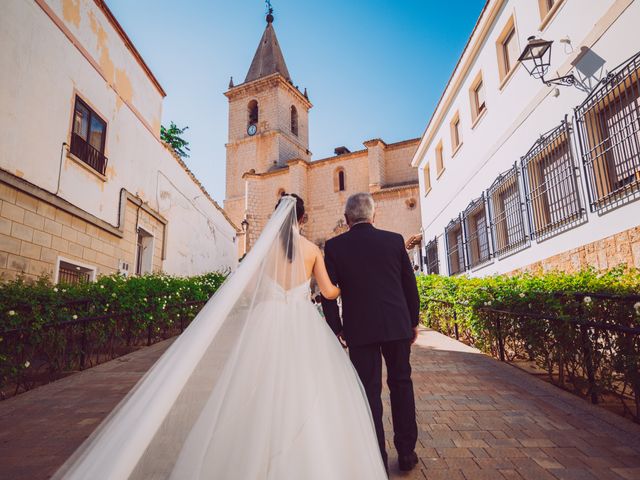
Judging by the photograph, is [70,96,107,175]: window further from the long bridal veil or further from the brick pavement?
the long bridal veil

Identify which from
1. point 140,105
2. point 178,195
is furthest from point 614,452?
point 178,195

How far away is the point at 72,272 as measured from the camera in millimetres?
8562

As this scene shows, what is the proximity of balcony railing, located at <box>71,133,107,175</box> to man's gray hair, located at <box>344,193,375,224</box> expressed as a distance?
307 inches

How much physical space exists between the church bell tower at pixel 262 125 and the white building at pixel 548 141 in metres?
23.6

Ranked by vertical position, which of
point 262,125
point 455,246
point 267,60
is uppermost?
point 267,60

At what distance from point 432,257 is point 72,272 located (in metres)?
12.8

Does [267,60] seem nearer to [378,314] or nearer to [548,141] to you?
[548,141]

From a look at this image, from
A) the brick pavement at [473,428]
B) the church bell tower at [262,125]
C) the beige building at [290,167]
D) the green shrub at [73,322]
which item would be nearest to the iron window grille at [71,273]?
the green shrub at [73,322]

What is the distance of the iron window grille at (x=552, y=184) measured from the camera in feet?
21.2

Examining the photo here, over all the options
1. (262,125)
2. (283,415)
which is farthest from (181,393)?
(262,125)

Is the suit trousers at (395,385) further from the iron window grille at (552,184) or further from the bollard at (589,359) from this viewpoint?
the iron window grille at (552,184)

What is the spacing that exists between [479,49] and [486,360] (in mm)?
8603

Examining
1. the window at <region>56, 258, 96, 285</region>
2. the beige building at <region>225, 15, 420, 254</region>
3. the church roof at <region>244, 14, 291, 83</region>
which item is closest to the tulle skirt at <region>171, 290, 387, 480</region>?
the window at <region>56, 258, 96, 285</region>

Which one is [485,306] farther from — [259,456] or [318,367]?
[259,456]
